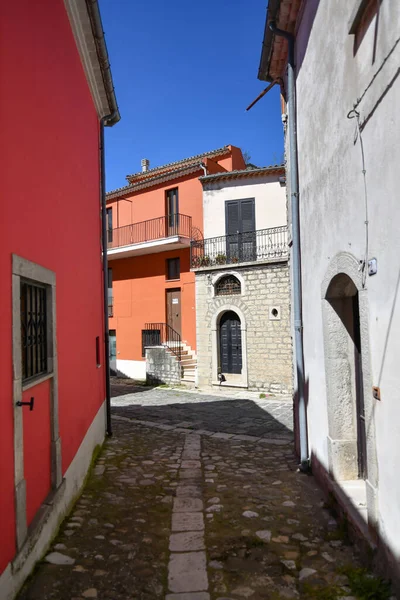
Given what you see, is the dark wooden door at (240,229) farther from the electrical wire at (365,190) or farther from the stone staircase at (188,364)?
the electrical wire at (365,190)

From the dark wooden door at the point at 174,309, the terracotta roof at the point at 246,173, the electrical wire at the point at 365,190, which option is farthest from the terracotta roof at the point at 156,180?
the electrical wire at the point at 365,190

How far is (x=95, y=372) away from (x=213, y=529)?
368cm

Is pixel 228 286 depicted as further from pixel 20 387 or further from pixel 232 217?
pixel 20 387

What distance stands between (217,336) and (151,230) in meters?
6.11

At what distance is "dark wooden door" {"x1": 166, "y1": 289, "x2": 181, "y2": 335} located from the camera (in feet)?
59.0

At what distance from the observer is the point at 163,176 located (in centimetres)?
1811

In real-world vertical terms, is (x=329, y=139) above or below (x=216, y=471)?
above

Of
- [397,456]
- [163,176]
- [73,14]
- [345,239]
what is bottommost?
[397,456]

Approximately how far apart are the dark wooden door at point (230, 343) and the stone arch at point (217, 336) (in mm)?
199

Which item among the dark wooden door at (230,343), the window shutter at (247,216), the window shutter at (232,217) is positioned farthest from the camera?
the window shutter at (232,217)

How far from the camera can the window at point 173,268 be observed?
59.1 ft

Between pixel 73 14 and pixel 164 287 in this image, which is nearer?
pixel 73 14

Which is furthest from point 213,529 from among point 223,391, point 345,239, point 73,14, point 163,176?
point 163,176

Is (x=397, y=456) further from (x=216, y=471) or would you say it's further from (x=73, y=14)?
(x=73, y=14)
